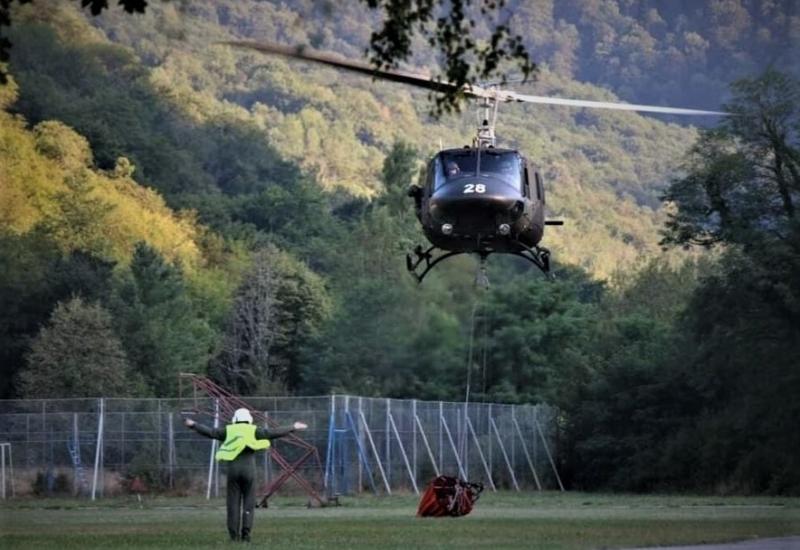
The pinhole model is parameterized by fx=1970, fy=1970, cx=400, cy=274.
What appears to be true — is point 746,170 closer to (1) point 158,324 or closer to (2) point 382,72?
(1) point 158,324

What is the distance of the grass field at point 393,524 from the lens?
94.2ft

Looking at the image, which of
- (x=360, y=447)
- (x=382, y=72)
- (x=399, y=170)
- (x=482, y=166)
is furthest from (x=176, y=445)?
(x=399, y=170)

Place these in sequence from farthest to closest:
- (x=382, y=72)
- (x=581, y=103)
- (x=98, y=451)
→ (x=98, y=451) < (x=581, y=103) < (x=382, y=72)

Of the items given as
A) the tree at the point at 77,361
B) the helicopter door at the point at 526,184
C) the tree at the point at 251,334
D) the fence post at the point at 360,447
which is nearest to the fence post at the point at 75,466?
the fence post at the point at 360,447

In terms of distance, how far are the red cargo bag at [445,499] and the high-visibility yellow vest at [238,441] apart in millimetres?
11044

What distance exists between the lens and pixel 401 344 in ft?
172

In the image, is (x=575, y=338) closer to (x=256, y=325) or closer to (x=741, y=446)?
(x=741, y=446)

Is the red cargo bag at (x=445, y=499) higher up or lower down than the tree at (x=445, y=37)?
lower down

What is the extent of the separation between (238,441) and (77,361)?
2169 inches

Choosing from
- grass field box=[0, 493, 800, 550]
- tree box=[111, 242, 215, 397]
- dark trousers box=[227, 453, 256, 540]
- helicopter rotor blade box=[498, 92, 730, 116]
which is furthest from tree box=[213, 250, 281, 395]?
dark trousers box=[227, 453, 256, 540]

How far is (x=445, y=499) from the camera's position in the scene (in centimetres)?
3897

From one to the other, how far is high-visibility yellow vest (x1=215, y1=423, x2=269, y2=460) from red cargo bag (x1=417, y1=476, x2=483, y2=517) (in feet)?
36.2

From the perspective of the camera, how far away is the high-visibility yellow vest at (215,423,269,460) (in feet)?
91.4

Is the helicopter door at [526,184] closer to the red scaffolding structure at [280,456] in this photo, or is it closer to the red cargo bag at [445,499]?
the red cargo bag at [445,499]
